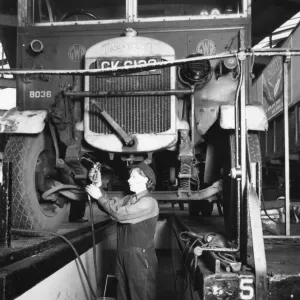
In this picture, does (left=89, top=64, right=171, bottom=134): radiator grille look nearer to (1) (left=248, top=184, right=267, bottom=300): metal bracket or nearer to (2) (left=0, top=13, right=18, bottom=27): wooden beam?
(1) (left=248, top=184, right=267, bottom=300): metal bracket

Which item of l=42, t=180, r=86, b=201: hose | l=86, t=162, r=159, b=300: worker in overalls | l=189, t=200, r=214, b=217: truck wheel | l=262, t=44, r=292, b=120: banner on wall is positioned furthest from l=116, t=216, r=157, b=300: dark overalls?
l=262, t=44, r=292, b=120: banner on wall

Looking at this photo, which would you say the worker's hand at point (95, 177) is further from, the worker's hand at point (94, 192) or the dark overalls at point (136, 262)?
the dark overalls at point (136, 262)

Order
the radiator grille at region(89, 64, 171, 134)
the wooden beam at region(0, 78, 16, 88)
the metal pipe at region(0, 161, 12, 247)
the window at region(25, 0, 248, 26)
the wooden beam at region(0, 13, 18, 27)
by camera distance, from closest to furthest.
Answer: the metal pipe at region(0, 161, 12, 247) → the radiator grille at region(89, 64, 171, 134) → the window at region(25, 0, 248, 26) → the wooden beam at region(0, 13, 18, 27) → the wooden beam at region(0, 78, 16, 88)

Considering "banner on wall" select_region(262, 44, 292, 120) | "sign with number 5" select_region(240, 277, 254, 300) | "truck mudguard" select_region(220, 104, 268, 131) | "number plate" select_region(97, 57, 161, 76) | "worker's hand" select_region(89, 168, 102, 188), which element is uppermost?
"banner on wall" select_region(262, 44, 292, 120)

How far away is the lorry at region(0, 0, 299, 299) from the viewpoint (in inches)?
121

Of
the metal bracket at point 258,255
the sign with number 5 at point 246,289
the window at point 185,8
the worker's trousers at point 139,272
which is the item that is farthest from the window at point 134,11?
the sign with number 5 at point 246,289

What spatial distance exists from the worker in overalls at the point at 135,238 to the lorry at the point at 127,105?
30 cm

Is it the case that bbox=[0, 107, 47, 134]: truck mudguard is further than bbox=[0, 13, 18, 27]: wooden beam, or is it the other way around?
bbox=[0, 13, 18, 27]: wooden beam

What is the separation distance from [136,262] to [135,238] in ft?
0.55

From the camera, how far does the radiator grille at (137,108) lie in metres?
3.31

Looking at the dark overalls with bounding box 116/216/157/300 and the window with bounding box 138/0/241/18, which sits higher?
the window with bounding box 138/0/241/18

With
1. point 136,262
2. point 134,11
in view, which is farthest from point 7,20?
point 136,262

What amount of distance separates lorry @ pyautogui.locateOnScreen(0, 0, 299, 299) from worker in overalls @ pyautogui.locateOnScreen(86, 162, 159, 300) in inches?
11.7

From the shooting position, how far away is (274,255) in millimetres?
2072
